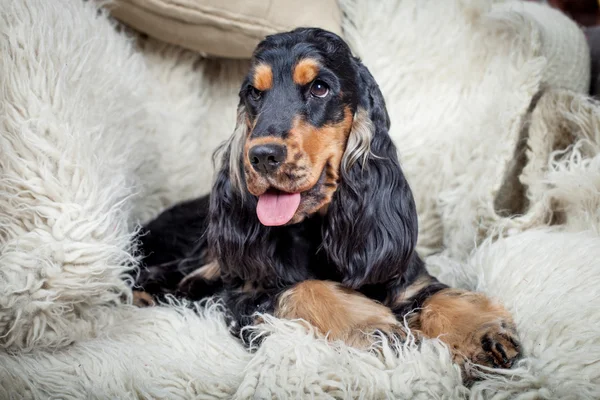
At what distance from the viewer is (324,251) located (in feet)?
5.65

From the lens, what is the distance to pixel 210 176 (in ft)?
8.48

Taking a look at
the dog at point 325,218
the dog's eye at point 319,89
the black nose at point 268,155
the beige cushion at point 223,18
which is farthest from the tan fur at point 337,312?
the beige cushion at point 223,18

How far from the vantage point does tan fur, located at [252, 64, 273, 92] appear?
1613 mm

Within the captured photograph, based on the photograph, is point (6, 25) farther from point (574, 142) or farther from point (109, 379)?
point (574, 142)

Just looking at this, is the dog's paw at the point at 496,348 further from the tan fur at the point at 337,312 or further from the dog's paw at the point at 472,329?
the tan fur at the point at 337,312

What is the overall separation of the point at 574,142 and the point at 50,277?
1.72 m

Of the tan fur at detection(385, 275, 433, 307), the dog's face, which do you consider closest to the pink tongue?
the dog's face

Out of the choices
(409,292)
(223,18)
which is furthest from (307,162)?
(223,18)

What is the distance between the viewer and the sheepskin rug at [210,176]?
54.7 inches

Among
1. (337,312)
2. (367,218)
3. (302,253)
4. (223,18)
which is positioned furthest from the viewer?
(223,18)

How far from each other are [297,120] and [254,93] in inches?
8.2

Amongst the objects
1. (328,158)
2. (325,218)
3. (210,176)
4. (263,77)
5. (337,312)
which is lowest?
(210,176)

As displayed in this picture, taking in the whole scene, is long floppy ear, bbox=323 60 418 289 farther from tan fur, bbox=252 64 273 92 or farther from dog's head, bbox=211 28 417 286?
tan fur, bbox=252 64 273 92

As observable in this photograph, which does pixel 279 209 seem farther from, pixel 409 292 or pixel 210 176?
pixel 210 176
